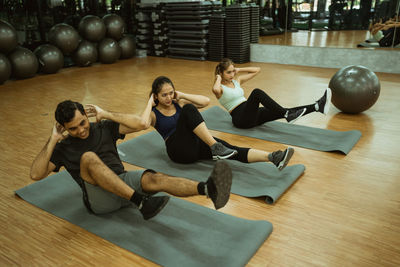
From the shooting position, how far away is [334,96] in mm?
3869

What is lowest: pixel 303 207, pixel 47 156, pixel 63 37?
pixel 303 207

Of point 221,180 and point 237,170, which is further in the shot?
→ point 237,170

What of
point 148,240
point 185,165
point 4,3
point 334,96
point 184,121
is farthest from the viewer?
point 4,3

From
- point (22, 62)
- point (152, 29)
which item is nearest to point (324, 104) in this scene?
point (22, 62)

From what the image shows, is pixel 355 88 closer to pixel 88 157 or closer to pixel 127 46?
pixel 88 157

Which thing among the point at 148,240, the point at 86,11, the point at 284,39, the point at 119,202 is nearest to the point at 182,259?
the point at 148,240

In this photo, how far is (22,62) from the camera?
6180mm

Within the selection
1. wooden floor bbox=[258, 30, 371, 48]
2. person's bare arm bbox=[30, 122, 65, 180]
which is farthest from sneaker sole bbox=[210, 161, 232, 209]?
wooden floor bbox=[258, 30, 371, 48]

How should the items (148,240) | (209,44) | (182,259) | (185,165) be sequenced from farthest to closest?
(209,44)
(185,165)
(148,240)
(182,259)

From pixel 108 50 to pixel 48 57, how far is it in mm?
1336

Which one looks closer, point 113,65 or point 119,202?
point 119,202

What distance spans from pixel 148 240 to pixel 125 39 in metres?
6.85

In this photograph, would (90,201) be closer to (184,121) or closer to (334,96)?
(184,121)

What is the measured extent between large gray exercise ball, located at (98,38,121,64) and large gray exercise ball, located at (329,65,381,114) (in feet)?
17.2
